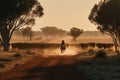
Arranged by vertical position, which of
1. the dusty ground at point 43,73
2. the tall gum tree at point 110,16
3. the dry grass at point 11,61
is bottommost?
the dusty ground at point 43,73

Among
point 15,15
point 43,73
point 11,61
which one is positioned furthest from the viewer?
point 15,15

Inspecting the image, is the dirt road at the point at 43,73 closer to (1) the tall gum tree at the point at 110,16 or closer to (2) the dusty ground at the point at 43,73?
(2) the dusty ground at the point at 43,73

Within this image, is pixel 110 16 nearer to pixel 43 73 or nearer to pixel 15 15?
pixel 15 15

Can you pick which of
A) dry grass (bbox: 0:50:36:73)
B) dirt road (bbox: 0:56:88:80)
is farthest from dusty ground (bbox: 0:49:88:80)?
dry grass (bbox: 0:50:36:73)

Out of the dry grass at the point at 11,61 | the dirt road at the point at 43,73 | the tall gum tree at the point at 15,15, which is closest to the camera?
the dirt road at the point at 43,73

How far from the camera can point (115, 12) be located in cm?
5859

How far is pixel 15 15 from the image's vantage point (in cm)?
5809

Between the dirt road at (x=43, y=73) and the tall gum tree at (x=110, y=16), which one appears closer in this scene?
the dirt road at (x=43, y=73)

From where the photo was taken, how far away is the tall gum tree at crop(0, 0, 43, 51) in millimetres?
50625

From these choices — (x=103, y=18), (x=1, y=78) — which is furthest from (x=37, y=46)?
(x=1, y=78)

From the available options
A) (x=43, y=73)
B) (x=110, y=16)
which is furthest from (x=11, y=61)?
(x=110, y=16)

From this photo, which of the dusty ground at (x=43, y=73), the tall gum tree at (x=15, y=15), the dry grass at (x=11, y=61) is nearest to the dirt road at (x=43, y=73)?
the dusty ground at (x=43, y=73)

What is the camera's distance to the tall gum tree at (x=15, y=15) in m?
50.6

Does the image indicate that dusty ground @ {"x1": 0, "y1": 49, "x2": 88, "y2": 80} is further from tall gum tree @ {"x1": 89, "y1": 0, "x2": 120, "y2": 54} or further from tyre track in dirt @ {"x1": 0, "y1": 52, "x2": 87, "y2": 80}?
tall gum tree @ {"x1": 89, "y1": 0, "x2": 120, "y2": 54}
